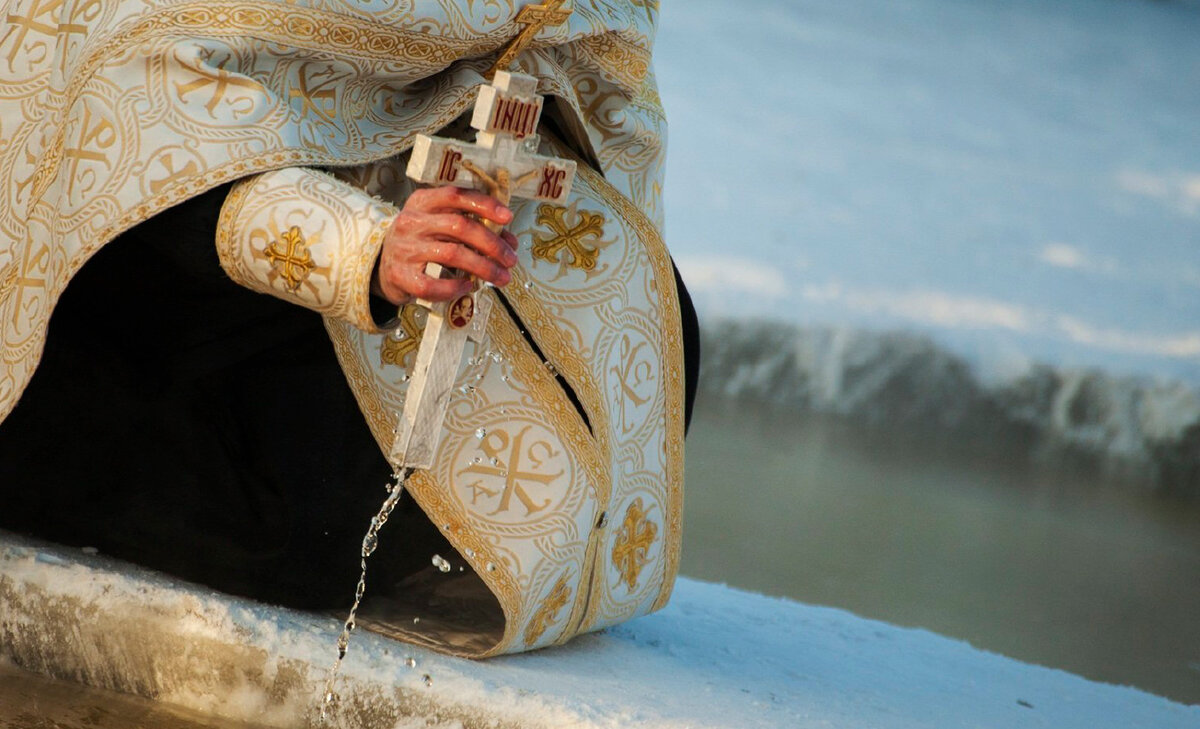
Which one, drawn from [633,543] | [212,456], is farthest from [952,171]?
[212,456]

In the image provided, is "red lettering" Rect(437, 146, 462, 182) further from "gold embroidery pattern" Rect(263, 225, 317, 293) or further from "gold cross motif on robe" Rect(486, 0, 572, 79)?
"gold cross motif on robe" Rect(486, 0, 572, 79)

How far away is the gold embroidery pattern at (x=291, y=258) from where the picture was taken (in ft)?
3.99

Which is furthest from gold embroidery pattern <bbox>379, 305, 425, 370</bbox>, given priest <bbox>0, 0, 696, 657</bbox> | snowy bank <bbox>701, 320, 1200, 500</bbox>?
snowy bank <bbox>701, 320, 1200, 500</bbox>

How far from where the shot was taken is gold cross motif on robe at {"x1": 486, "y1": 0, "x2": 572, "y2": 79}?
144 cm

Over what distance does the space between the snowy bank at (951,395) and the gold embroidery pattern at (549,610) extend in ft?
14.9

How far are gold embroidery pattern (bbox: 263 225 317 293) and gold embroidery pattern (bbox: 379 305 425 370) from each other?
27 centimetres

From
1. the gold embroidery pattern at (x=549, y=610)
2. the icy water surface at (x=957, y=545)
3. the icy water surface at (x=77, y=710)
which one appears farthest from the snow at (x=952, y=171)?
the icy water surface at (x=77, y=710)

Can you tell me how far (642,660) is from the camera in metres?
1.64

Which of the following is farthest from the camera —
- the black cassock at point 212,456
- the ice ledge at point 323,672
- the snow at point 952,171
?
the snow at point 952,171

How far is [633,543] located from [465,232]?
23.5 inches

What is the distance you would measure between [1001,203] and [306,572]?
5.74 metres

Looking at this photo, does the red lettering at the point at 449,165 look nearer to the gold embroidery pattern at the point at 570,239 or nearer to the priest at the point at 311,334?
the priest at the point at 311,334

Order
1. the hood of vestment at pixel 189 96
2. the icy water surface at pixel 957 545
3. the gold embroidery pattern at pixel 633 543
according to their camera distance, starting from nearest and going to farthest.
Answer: the hood of vestment at pixel 189 96 → the gold embroidery pattern at pixel 633 543 → the icy water surface at pixel 957 545

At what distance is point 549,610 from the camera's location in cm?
153
